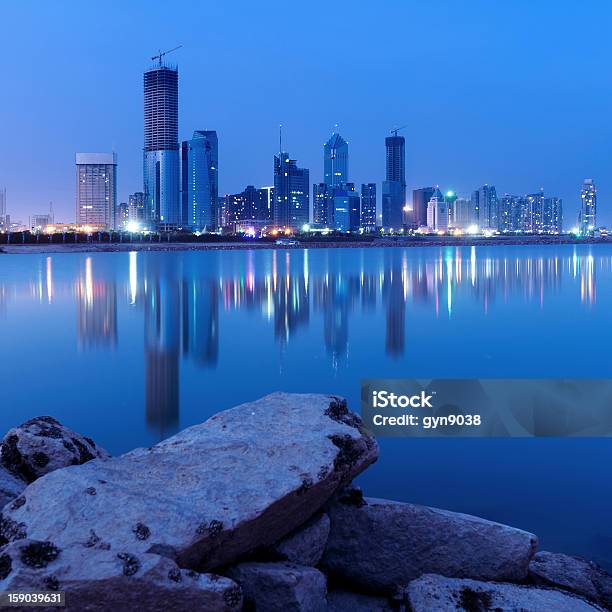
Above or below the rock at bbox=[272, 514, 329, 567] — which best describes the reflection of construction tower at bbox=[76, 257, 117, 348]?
below

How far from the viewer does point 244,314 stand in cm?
3162

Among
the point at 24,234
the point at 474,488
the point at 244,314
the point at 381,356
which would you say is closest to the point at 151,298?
the point at 244,314

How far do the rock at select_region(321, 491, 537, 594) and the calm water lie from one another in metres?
1.60

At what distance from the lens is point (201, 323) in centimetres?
2884

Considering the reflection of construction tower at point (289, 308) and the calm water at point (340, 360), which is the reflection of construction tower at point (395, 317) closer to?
the calm water at point (340, 360)

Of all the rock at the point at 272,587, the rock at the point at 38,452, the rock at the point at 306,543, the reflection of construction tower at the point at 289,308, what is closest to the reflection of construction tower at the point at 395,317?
the reflection of construction tower at the point at 289,308

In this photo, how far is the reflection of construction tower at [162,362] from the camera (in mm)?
13441

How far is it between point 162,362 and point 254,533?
→ 48.0 ft

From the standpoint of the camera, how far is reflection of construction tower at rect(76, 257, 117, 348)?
952 inches

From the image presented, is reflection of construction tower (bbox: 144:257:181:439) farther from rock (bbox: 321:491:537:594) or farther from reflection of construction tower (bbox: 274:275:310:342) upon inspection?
rock (bbox: 321:491:537:594)

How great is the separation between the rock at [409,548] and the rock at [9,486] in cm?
257

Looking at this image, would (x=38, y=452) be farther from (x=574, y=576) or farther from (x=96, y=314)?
(x=96, y=314)

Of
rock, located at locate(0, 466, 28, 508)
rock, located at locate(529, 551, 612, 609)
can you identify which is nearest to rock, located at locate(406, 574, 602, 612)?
rock, located at locate(529, 551, 612, 609)

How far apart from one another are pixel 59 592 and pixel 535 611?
330 cm
